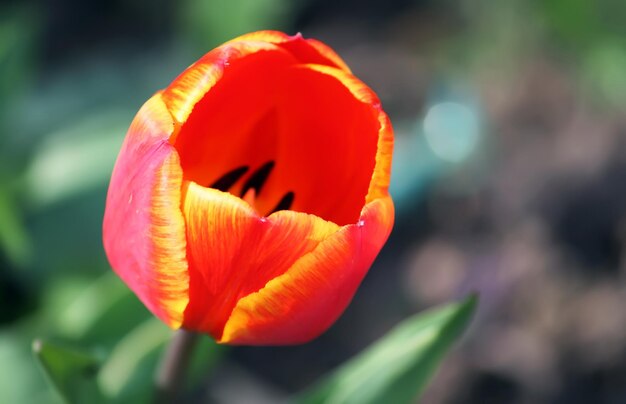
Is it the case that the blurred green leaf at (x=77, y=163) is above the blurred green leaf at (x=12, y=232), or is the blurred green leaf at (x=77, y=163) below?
above

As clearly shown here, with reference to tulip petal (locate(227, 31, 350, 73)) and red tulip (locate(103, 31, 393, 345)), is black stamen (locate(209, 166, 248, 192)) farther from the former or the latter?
tulip petal (locate(227, 31, 350, 73))

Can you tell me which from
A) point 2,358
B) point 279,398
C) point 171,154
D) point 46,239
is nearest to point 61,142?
point 46,239

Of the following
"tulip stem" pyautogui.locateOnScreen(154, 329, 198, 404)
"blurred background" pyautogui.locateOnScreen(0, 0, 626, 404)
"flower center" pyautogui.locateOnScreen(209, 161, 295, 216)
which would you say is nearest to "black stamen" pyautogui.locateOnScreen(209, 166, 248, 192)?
"flower center" pyautogui.locateOnScreen(209, 161, 295, 216)

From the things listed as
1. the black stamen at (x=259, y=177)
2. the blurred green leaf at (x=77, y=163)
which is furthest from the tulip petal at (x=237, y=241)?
the blurred green leaf at (x=77, y=163)

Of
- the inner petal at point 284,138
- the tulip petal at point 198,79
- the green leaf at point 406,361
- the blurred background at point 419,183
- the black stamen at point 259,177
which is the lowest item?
the blurred background at point 419,183

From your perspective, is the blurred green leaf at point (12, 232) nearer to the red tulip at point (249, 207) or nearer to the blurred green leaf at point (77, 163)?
the blurred green leaf at point (77, 163)

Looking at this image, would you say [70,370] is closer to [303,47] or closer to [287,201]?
[287,201]

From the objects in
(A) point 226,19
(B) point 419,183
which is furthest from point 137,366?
(A) point 226,19
